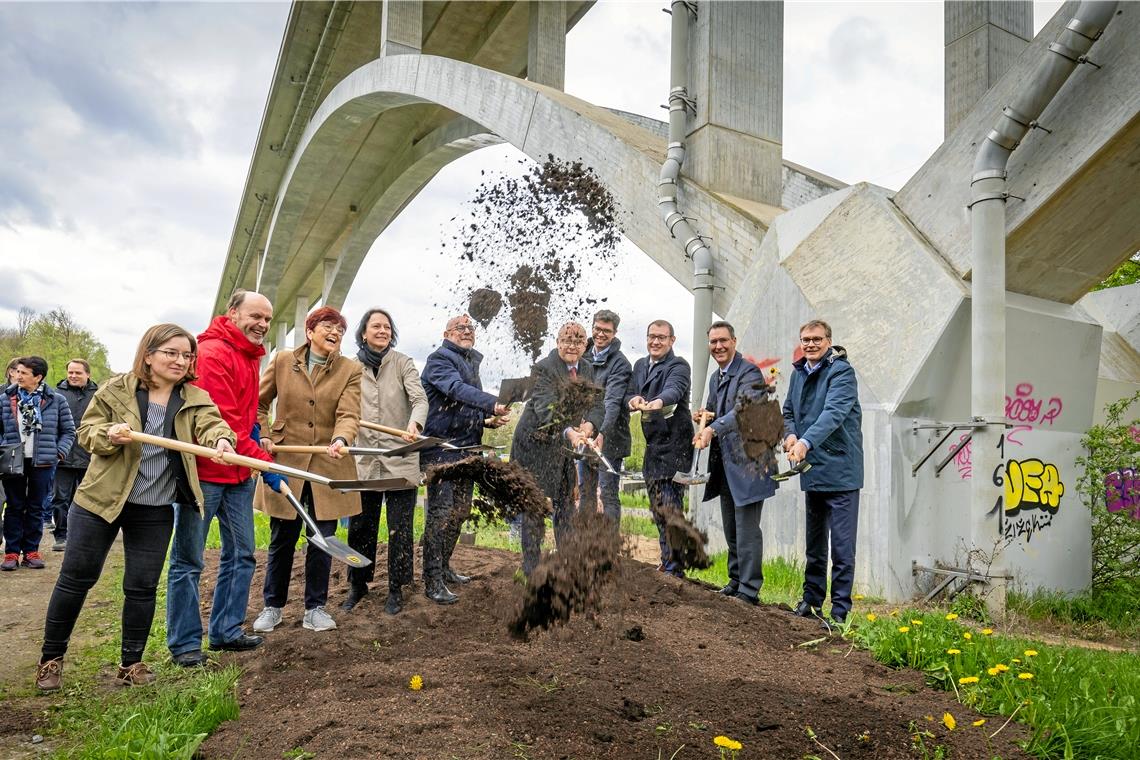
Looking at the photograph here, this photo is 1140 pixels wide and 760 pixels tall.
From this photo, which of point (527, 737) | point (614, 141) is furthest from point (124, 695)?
point (614, 141)

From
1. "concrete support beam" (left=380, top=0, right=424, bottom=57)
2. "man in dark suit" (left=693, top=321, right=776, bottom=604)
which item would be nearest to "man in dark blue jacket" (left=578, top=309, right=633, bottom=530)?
"man in dark suit" (left=693, top=321, right=776, bottom=604)

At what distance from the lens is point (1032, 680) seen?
2920mm

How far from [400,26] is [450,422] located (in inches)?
484

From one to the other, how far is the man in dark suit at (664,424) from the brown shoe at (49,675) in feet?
10.8

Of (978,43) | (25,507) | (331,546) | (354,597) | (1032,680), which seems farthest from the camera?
(978,43)

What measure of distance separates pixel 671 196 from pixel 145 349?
5446mm

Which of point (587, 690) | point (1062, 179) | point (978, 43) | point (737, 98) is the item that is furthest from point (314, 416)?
point (978, 43)

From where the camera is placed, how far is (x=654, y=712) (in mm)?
2646

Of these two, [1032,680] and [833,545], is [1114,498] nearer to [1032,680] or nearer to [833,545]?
[833,545]

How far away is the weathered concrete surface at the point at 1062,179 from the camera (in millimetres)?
4980

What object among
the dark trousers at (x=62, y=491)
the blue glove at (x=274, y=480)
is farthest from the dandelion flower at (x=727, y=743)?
the dark trousers at (x=62, y=491)

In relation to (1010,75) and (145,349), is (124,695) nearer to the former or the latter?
(145,349)

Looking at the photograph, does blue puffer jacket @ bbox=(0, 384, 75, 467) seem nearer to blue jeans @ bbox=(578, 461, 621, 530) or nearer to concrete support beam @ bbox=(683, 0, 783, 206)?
blue jeans @ bbox=(578, 461, 621, 530)

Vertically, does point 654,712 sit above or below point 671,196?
below
